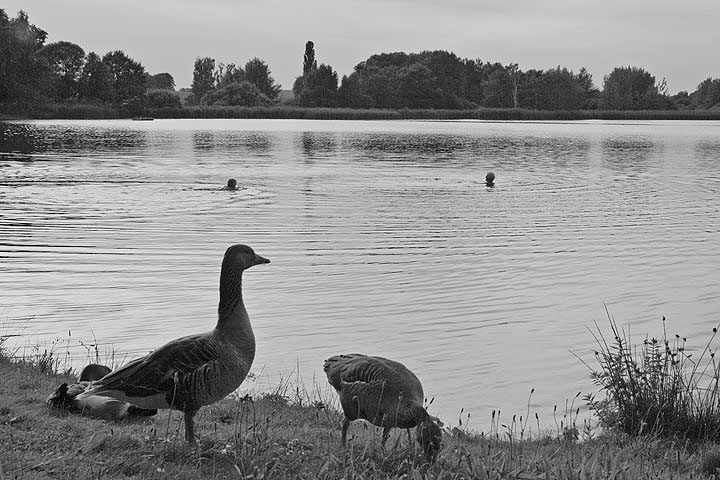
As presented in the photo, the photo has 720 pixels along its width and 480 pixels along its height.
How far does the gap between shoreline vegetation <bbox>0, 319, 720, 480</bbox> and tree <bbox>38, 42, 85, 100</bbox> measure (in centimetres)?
14074

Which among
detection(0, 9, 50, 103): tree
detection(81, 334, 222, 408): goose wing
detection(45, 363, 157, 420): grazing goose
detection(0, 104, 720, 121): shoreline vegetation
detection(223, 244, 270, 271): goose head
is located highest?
detection(0, 9, 50, 103): tree

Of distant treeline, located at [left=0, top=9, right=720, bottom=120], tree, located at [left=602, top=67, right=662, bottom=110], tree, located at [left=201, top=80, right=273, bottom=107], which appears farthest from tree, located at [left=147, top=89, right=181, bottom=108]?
tree, located at [left=602, top=67, right=662, bottom=110]

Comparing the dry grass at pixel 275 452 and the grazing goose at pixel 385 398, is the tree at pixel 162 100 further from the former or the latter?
the grazing goose at pixel 385 398

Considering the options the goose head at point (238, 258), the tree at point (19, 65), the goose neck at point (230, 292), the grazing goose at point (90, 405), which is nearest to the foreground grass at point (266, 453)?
the grazing goose at point (90, 405)

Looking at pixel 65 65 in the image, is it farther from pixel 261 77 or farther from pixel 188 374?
pixel 188 374

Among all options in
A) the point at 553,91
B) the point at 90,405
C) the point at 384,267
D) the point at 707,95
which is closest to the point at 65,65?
the point at 553,91

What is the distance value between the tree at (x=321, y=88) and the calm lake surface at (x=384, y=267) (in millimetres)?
114013

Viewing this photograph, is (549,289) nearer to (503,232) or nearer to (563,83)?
(503,232)

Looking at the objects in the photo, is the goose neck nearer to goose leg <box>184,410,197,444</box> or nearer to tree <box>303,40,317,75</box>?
goose leg <box>184,410,197,444</box>

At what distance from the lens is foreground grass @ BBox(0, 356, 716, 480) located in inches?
239

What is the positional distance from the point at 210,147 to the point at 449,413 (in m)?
56.6

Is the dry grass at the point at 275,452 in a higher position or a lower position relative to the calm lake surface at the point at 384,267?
higher

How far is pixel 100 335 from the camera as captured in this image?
13031mm

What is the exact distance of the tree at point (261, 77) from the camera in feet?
623
